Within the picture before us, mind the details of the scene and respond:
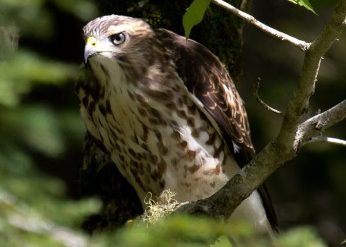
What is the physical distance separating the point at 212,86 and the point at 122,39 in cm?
50

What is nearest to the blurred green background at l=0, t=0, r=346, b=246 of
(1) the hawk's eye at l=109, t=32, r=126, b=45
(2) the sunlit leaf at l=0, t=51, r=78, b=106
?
(2) the sunlit leaf at l=0, t=51, r=78, b=106

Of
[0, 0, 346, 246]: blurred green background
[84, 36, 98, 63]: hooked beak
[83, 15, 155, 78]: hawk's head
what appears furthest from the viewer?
[83, 15, 155, 78]: hawk's head

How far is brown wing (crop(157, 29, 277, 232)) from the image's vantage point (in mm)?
5109

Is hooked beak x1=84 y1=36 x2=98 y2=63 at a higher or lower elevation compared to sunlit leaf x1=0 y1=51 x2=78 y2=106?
lower

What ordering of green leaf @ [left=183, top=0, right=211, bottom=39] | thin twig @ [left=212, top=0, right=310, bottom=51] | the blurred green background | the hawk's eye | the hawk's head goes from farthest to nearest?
the hawk's eye → the hawk's head → thin twig @ [left=212, top=0, right=310, bottom=51] → green leaf @ [left=183, top=0, right=211, bottom=39] → the blurred green background

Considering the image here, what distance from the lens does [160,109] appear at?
5.07m

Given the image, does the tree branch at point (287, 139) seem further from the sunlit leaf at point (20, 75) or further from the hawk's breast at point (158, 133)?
the sunlit leaf at point (20, 75)

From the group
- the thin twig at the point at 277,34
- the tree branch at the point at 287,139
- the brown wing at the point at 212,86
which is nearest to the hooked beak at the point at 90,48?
the brown wing at the point at 212,86

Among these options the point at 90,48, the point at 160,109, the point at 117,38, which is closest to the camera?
the point at 90,48

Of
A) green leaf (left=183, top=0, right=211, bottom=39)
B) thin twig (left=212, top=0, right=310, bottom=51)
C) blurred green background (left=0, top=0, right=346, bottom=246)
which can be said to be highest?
green leaf (left=183, top=0, right=211, bottom=39)

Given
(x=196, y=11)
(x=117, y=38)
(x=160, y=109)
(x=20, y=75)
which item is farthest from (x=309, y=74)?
(x=117, y=38)

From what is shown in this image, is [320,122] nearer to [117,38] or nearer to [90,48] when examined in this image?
[90,48]

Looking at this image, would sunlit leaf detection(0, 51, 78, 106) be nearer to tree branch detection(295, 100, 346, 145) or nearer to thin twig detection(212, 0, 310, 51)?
thin twig detection(212, 0, 310, 51)

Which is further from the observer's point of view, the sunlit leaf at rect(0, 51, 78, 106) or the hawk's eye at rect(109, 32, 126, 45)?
the hawk's eye at rect(109, 32, 126, 45)
